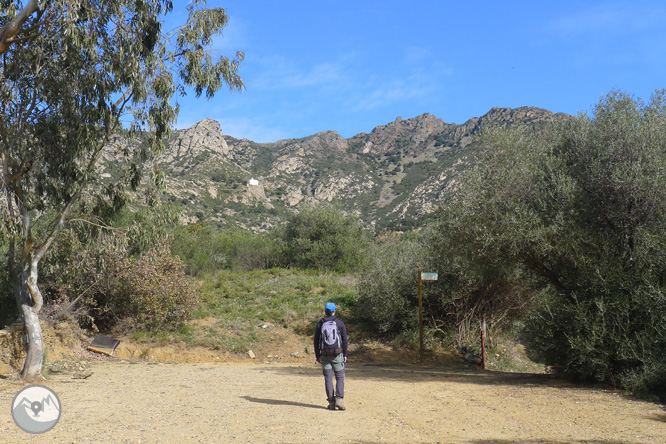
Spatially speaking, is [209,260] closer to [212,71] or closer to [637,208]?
[212,71]

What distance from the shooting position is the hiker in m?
7.65

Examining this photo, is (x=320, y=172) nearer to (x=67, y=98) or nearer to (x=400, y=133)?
(x=400, y=133)

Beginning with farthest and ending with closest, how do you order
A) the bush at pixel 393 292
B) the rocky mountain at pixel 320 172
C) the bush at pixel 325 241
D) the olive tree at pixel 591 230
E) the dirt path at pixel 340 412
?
the rocky mountain at pixel 320 172 < the bush at pixel 325 241 < the bush at pixel 393 292 < the olive tree at pixel 591 230 < the dirt path at pixel 340 412

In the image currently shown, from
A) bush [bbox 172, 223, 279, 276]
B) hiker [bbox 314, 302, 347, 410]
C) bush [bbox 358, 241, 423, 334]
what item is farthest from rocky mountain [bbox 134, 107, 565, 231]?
hiker [bbox 314, 302, 347, 410]

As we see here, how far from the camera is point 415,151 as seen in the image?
382 feet

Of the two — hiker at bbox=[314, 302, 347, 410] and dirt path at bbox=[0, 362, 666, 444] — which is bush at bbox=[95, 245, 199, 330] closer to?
dirt path at bbox=[0, 362, 666, 444]

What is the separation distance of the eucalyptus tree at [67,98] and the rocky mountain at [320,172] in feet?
137

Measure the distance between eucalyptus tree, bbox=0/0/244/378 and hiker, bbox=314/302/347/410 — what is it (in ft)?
23.6

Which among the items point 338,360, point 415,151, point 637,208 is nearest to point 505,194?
point 637,208

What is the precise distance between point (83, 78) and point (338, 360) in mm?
9156

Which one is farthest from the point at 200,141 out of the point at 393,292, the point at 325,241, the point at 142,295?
the point at 393,292
